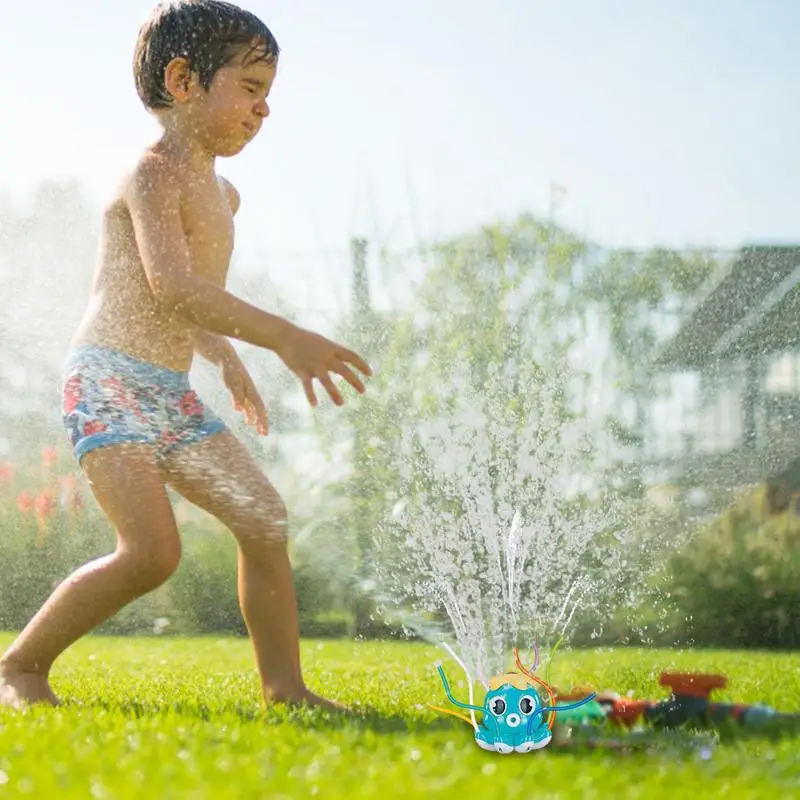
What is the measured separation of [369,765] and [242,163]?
6.09 ft

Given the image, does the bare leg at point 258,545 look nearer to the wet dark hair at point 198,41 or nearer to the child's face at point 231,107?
the child's face at point 231,107

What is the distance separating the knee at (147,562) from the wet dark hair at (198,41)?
3.06ft

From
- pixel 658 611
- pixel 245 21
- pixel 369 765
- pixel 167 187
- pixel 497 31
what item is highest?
pixel 497 31

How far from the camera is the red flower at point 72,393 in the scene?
7.71 ft

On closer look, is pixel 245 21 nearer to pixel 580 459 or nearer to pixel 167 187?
pixel 167 187

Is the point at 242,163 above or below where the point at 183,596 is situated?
above

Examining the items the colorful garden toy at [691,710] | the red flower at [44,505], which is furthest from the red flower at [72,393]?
the red flower at [44,505]

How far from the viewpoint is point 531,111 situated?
3.57 metres

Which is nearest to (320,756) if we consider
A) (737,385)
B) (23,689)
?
(23,689)

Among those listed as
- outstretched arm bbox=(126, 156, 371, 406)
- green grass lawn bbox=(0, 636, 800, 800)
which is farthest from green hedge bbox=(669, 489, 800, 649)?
outstretched arm bbox=(126, 156, 371, 406)

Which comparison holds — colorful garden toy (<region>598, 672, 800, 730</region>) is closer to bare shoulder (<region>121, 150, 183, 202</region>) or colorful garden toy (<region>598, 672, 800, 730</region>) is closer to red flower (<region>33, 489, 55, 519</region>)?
bare shoulder (<region>121, 150, 183, 202</region>)

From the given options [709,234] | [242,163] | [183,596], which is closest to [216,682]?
[242,163]

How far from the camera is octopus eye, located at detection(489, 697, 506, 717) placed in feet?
5.98

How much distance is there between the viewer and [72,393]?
2.36 meters
